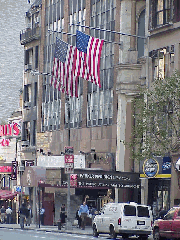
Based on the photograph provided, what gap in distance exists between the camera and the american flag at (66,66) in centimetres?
5244

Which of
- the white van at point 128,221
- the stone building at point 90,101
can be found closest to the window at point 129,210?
the white van at point 128,221

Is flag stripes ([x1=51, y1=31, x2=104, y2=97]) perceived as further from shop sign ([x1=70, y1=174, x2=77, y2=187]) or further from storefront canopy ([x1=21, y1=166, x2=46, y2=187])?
storefront canopy ([x1=21, y1=166, x2=46, y2=187])

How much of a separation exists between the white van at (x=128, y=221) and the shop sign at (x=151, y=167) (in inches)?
400

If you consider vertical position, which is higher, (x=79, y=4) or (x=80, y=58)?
(x=79, y=4)

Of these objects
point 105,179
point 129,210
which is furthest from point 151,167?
point 129,210

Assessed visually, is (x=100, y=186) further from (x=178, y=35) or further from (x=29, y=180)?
(x=178, y=35)

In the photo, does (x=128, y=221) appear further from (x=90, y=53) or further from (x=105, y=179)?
(x=105, y=179)

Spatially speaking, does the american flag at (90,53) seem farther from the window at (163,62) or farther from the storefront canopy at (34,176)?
the storefront canopy at (34,176)

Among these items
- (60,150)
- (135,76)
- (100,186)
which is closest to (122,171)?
(100,186)

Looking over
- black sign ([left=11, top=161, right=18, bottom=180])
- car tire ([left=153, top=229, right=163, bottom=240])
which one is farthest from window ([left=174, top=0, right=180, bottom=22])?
black sign ([left=11, top=161, right=18, bottom=180])

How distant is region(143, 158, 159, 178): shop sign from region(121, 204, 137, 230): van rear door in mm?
10874

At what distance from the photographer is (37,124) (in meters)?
80.1

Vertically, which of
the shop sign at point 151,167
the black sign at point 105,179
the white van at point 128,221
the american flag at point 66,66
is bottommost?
the white van at point 128,221

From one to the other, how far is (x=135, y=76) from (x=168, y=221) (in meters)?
23.0
